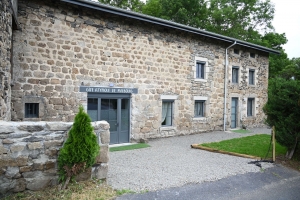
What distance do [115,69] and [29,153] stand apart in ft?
18.2

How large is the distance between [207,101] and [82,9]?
288 inches

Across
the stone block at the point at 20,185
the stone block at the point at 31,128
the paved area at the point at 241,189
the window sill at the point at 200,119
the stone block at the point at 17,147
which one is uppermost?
the stone block at the point at 31,128

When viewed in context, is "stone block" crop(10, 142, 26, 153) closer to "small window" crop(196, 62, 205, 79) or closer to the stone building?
the stone building

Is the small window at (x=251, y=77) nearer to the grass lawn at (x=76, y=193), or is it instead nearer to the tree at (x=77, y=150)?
the grass lawn at (x=76, y=193)

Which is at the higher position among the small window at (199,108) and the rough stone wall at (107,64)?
the rough stone wall at (107,64)

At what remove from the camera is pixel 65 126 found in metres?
4.18

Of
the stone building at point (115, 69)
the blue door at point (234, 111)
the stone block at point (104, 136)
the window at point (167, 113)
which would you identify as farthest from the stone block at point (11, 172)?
the blue door at point (234, 111)

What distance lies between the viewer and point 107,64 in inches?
347

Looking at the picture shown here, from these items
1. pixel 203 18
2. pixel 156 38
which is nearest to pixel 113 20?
pixel 156 38

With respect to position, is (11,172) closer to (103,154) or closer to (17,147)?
(17,147)

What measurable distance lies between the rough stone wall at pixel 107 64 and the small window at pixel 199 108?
1.25 ft

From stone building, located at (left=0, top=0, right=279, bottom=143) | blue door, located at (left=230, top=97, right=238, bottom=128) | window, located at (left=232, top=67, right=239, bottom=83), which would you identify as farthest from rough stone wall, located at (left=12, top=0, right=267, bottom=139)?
blue door, located at (left=230, top=97, right=238, bottom=128)

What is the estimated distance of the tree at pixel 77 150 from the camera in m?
3.98

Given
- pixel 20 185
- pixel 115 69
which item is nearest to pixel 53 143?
pixel 20 185
